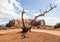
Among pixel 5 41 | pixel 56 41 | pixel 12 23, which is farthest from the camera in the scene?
pixel 12 23

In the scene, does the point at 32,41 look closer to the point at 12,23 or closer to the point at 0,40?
the point at 0,40

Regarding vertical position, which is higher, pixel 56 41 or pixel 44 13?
pixel 44 13

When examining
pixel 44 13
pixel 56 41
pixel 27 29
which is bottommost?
pixel 56 41

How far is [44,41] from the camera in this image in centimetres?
1638

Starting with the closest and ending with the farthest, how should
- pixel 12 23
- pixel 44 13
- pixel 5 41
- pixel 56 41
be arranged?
pixel 56 41, pixel 5 41, pixel 44 13, pixel 12 23

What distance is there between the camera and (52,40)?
53.9 feet

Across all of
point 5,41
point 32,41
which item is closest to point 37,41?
point 32,41

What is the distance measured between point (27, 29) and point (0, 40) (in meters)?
6.73

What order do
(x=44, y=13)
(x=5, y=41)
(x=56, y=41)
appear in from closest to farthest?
(x=56, y=41) < (x=5, y=41) < (x=44, y=13)

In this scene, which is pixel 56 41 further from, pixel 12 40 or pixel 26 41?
pixel 12 40

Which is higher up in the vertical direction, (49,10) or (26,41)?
(49,10)

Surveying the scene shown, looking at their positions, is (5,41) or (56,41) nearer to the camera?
(56,41)

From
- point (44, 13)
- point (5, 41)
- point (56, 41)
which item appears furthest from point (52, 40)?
point (44, 13)

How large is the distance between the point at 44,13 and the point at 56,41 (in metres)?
8.38
